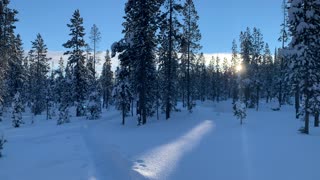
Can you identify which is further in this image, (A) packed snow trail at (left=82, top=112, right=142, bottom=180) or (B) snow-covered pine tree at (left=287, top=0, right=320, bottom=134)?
(B) snow-covered pine tree at (left=287, top=0, right=320, bottom=134)

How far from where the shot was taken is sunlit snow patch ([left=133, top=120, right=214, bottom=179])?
1450 centimetres

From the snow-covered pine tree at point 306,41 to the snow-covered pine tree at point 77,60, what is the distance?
104 feet

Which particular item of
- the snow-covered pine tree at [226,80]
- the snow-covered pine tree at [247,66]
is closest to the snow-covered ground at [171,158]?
the snow-covered pine tree at [247,66]

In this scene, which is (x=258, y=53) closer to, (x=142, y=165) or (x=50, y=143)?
(x=50, y=143)

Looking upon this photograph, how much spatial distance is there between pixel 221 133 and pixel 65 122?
25.3 m

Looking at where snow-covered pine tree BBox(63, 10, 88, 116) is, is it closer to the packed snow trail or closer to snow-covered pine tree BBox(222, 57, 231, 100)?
the packed snow trail

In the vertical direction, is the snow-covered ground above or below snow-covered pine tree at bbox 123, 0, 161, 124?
below

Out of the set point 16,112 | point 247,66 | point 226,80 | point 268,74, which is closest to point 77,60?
point 16,112

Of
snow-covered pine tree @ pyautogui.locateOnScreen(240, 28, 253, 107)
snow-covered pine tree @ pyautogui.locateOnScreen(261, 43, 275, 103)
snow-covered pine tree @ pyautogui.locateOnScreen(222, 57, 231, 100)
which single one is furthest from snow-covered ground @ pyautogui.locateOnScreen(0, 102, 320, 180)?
snow-covered pine tree @ pyautogui.locateOnScreen(222, 57, 231, 100)

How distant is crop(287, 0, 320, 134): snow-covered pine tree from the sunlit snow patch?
9.40m

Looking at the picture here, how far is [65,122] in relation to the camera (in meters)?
45.7

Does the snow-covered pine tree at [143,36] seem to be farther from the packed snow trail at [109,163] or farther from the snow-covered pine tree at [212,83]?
the snow-covered pine tree at [212,83]

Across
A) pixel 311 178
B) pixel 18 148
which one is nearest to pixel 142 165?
pixel 311 178

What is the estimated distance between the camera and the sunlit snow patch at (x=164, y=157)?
47.6 ft
